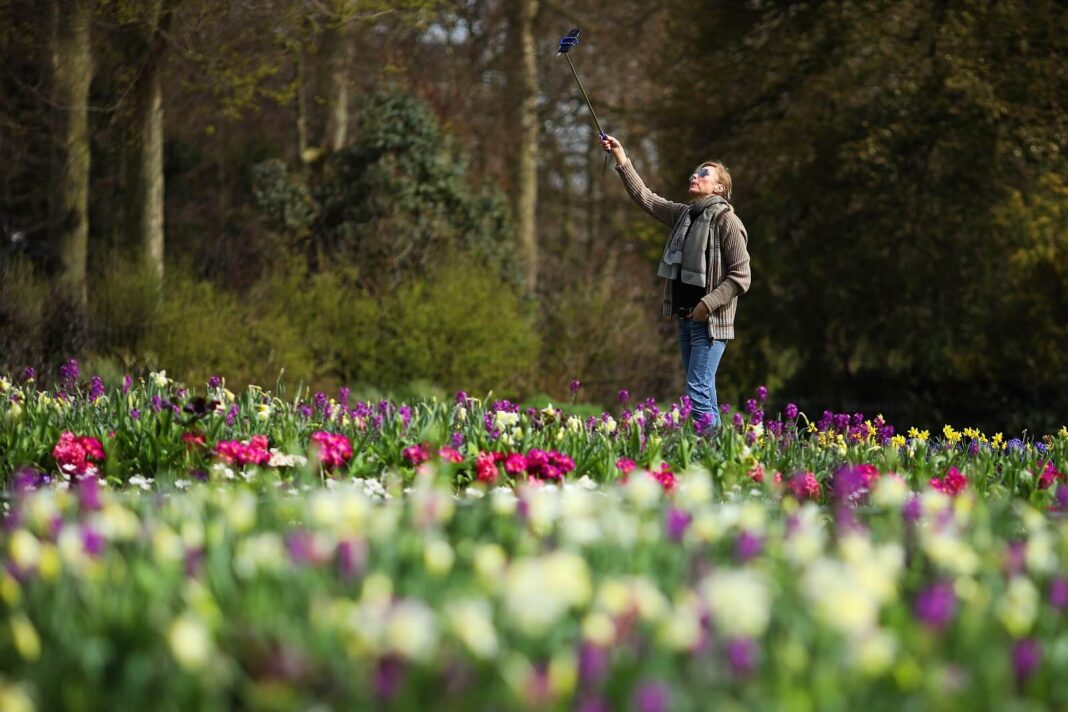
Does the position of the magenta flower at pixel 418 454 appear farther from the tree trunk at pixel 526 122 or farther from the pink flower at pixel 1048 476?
the tree trunk at pixel 526 122

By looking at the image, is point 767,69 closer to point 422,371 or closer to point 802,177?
point 802,177

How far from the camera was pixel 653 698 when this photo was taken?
2484mm

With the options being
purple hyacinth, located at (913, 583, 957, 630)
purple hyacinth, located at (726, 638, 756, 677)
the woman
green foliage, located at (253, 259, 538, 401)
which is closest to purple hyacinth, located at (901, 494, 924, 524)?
purple hyacinth, located at (913, 583, 957, 630)

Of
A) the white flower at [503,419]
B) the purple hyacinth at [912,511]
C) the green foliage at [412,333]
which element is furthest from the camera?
the green foliage at [412,333]

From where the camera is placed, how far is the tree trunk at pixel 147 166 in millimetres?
13906

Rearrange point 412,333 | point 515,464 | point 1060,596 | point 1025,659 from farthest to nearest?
point 412,333 → point 515,464 → point 1060,596 → point 1025,659

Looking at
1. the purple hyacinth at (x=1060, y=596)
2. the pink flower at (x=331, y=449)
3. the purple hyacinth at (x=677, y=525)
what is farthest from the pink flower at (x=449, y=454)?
the purple hyacinth at (x=1060, y=596)

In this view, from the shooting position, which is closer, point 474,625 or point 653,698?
point 653,698

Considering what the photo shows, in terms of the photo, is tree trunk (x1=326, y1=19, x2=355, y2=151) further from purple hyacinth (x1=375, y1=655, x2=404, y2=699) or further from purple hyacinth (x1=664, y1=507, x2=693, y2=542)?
purple hyacinth (x1=375, y1=655, x2=404, y2=699)

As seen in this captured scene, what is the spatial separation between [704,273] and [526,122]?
1286 centimetres

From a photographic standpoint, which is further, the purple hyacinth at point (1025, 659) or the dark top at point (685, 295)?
the dark top at point (685, 295)

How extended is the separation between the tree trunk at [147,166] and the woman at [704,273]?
714 cm

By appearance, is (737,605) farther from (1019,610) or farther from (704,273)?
(704,273)

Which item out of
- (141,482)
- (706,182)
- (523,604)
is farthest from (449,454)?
(523,604)
